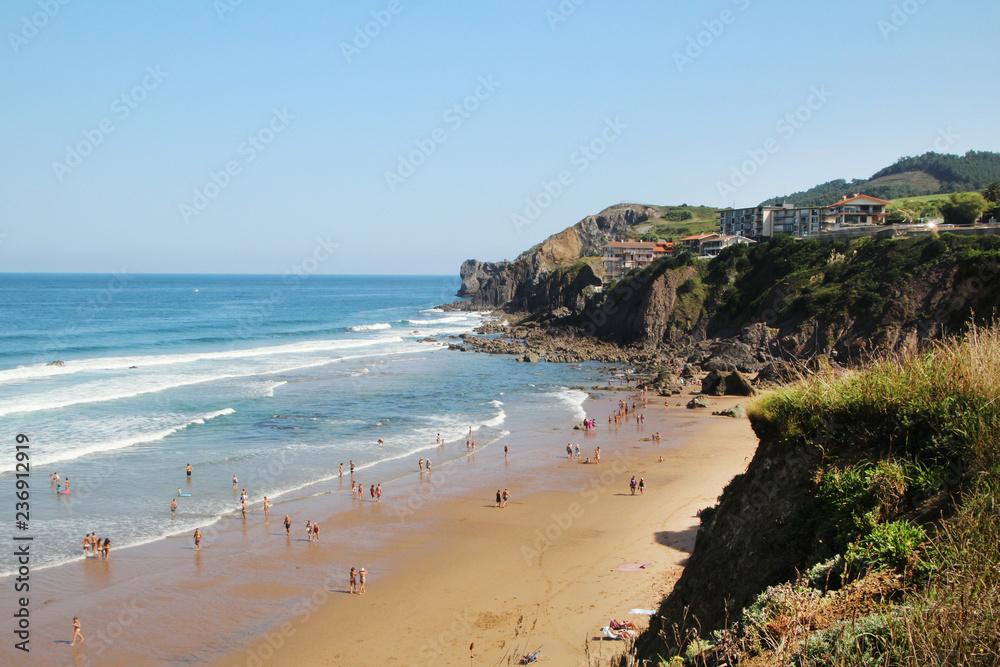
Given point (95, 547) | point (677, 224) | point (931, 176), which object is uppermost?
point (931, 176)

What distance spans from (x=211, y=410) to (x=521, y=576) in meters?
28.3

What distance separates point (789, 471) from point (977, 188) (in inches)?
6419

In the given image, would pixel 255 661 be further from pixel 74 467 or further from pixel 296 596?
pixel 74 467

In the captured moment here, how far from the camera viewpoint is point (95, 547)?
20078 mm

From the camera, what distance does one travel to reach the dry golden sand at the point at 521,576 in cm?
1502

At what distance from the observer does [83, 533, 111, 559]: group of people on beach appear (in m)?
19.9

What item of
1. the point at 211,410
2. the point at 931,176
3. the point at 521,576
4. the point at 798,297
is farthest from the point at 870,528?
the point at 931,176

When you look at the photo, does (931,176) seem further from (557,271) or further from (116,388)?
(116,388)

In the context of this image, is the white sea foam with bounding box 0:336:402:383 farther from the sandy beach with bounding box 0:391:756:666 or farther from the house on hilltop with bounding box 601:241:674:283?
the house on hilltop with bounding box 601:241:674:283

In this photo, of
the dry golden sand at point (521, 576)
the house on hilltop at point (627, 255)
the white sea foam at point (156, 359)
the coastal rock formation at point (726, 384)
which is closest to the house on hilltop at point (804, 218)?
the house on hilltop at point (627, 255)

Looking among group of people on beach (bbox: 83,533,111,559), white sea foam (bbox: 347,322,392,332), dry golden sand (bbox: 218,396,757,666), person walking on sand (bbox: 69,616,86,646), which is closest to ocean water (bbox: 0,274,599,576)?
group of people on beach (bbox: 83,533,111,559)

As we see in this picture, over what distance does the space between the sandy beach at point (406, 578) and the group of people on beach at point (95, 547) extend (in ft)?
1.30

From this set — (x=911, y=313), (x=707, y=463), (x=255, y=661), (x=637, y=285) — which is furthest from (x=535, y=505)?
(x=637, y=285)

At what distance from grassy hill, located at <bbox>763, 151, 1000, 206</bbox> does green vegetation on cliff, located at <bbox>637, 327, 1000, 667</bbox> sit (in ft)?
467
